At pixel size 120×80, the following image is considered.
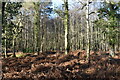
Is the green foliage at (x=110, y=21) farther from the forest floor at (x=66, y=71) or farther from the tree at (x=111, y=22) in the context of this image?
the forest floor at (x=66, y=71)

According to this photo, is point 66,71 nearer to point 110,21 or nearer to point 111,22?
point 110,21

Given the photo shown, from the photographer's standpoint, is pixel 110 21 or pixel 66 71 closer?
pixel 66 71

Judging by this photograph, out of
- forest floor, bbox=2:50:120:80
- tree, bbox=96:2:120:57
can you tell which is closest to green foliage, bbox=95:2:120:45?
tree, bbox=96:2:120:57

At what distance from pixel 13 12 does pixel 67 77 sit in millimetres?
12110

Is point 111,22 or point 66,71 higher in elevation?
point 111,22

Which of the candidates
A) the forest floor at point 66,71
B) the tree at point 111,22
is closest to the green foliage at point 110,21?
the tree at point 111,22

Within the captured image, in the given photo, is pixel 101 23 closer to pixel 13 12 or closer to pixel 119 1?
pixel 119 1

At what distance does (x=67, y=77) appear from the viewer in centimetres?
675

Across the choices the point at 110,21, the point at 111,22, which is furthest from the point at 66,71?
the point at 111,22

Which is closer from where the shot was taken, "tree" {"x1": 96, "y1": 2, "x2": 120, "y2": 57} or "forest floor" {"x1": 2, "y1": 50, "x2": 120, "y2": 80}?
"forest floor" {"x1": 2, "y1": 50, "x2": 120, "y2": 80}

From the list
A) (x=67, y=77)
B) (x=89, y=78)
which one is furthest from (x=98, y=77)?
(x=67, y=77)

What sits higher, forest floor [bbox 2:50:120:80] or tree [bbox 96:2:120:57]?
tree [bbox 96:2:120:57]

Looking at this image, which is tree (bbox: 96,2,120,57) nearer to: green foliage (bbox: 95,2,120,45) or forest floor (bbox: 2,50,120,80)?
green foliage (bbox: 95,2,120,45)

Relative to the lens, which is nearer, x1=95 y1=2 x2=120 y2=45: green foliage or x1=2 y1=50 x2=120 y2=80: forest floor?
x1=2 y1=50 x2=120 y2=80: forest floor
